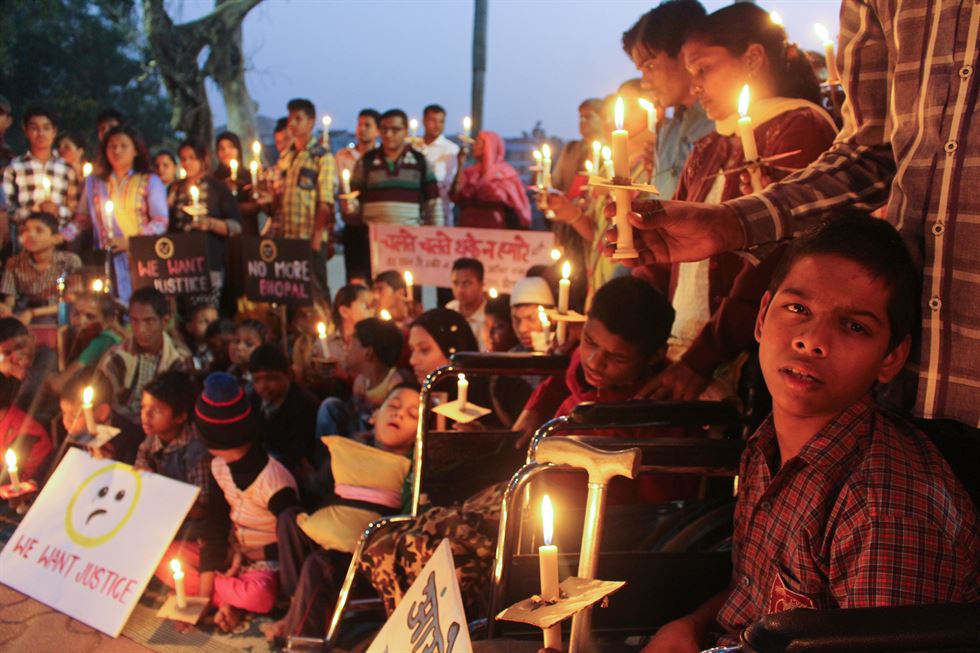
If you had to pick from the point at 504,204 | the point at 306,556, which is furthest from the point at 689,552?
the point at 504,204

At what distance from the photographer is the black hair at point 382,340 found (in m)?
4.34

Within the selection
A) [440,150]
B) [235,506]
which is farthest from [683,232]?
[440,150]

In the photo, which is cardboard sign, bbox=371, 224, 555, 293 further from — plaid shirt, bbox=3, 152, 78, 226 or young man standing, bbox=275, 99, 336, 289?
plaid shirt, bbox=3, 152, 78, 226

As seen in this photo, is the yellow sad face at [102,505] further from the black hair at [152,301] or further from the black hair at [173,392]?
the black hair at [152,301]

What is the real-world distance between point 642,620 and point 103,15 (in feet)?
50.6

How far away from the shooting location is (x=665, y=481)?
2.56 m

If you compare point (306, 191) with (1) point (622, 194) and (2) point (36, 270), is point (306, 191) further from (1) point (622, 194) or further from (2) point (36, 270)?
(1) point (622, 194)

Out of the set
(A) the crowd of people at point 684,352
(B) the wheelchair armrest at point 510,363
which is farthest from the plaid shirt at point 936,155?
(B) the wheelchair armrest at point 510,363

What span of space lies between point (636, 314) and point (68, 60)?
15192 mm

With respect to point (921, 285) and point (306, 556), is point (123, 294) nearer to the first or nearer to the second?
point (306, 556)

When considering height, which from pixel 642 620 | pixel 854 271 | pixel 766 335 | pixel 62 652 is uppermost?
pixel 854 271

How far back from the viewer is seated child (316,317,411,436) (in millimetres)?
4266

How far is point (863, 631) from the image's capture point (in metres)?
1.10

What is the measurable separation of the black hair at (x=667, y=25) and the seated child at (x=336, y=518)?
→ 154cm
